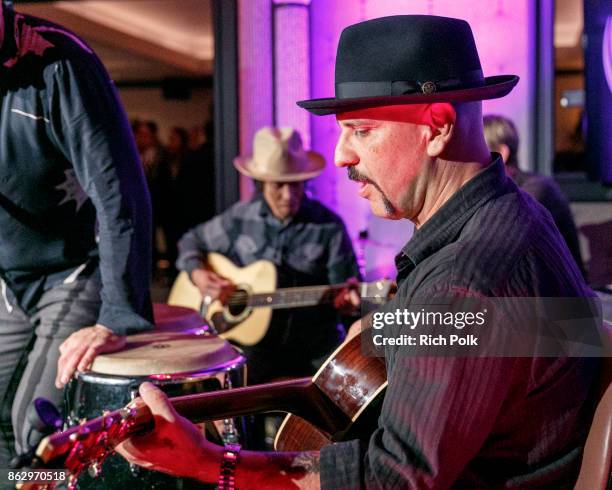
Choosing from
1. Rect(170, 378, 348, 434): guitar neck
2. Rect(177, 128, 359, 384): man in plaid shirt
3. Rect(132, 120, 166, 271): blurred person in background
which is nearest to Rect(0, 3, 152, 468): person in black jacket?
Rect(170, 378, 348, 434): guitar neck

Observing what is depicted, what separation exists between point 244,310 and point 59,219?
2.41 m

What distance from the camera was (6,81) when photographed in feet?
8.08

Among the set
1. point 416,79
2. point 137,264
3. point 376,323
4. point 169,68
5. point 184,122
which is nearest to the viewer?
point 416,79

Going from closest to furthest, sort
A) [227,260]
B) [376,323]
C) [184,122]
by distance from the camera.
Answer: [376,323] → [227,260] → [184,122]

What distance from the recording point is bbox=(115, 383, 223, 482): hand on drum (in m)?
1.46

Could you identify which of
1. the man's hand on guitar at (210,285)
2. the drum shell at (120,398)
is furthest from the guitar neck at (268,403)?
the man's hand on guitar at (210,285)

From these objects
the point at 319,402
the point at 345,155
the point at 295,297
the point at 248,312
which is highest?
the point at 345,155

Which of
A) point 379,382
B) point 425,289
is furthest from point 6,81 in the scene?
point 425,289

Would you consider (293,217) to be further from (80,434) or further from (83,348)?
(80,434)

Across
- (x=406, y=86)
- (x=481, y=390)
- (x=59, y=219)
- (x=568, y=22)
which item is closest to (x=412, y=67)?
(x=406, y=86)

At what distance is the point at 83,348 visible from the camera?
7.68 ft

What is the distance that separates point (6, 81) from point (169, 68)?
1574 centimetres

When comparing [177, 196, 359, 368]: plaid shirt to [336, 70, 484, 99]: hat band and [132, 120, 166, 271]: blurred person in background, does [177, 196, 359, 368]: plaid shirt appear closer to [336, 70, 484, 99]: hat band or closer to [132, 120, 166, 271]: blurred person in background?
[336, 70, 484, 99]: hat band

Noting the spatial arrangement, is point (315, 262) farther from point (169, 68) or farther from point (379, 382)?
point (169, 68)
